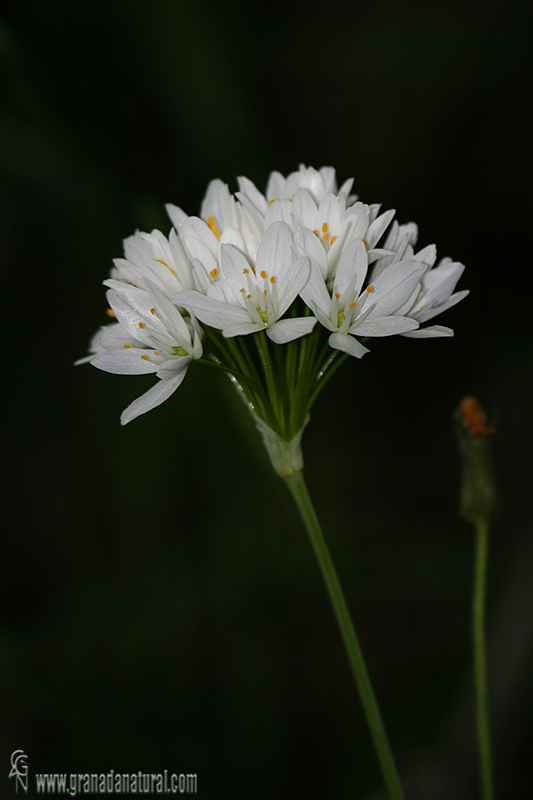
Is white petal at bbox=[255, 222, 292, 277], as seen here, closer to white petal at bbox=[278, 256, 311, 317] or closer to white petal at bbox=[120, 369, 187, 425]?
white petal at bbox=[278, 256, 311, 317]

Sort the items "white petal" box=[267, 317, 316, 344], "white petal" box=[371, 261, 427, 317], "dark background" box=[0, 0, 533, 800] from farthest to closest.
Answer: "dark background" box=[0, 0, 533, 800]
"white petal" box=[371, 261, 427, 317]
"white petal" box=[267, 317, 316, 344]

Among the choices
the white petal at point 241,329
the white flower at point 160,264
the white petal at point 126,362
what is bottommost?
the white petal at point 241,329

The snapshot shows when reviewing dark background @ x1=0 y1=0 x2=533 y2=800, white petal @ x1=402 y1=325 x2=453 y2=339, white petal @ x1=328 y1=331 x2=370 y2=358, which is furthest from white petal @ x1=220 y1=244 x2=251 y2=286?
dark background @ x1=0 y1=0 x2=533 y2=800

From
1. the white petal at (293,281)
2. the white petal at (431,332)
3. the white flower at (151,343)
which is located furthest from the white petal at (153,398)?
the white petal at (431,332)

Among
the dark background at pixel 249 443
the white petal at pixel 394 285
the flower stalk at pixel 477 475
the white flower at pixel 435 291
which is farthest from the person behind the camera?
the dark background at pixel 249 443

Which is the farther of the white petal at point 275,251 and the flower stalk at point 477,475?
the flower stalk at point 477,475

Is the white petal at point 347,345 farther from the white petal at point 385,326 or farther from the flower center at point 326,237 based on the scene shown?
the flower center at point 326,237

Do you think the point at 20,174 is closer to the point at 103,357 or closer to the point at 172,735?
the point at 103,357
